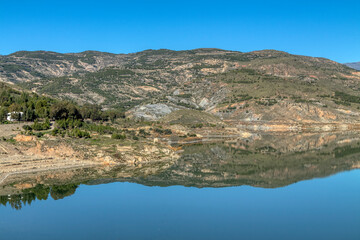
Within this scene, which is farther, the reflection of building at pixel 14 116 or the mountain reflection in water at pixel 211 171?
the reflection of building at pixel 14 116

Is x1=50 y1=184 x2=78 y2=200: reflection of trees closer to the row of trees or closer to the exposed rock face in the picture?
the row of trees

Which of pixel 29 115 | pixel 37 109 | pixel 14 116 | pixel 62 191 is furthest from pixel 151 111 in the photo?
pixel 62 191

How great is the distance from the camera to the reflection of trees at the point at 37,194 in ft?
124

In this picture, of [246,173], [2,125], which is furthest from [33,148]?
[246,173]

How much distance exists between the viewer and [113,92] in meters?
198

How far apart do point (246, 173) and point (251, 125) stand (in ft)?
270

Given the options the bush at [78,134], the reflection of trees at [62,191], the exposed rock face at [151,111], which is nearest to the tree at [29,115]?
the bush at [78,134]

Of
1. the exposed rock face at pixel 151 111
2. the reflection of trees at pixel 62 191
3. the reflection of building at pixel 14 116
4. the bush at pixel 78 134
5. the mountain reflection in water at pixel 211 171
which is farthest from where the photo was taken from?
the exposed rock face at pixel 151 111

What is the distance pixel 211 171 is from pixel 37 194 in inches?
983

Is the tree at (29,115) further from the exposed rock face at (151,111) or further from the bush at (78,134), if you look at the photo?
the exposed rock face at (151,111)

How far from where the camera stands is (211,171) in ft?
181

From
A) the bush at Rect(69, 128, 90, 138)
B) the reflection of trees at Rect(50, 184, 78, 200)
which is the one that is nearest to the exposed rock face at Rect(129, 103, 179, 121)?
the bush at Rect(69, 128, 90, 138)

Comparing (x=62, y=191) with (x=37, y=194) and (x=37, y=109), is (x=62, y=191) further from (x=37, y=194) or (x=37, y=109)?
(x=37, y=109)

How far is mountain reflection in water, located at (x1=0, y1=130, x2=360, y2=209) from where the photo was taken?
144 ft
